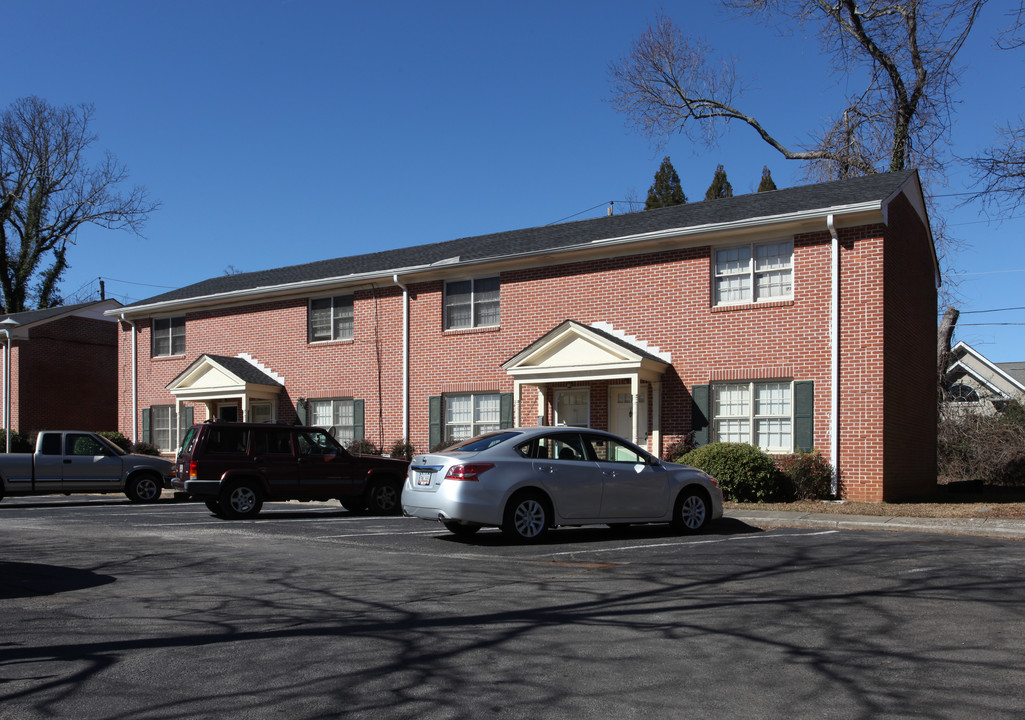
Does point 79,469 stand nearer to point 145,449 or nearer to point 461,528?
point 145,449

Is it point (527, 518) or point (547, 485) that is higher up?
point (547, 485)

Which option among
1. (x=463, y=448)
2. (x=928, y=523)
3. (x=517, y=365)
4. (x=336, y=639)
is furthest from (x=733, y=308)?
(x=336, y=639)

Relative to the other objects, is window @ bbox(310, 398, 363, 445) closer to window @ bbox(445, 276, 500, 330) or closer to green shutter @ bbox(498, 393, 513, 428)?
window @ bbox(445, 276, 500, 330)

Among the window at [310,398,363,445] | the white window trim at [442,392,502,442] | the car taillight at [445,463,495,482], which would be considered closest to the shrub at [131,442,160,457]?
the window at [310,398,363,445]

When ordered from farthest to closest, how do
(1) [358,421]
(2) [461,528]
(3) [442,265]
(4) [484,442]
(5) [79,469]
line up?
(1) [358,421] < (3) [442,265] < (5) [79,469] < (2) [461,528] < (4) [484,442]

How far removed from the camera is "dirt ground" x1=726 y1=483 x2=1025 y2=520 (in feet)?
51.9

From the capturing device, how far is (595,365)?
2045 centimetres

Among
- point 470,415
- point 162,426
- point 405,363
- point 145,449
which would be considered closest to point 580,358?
point 470,415

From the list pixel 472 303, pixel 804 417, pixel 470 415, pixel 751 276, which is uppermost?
pixel 751 276

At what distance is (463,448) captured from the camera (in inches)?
479

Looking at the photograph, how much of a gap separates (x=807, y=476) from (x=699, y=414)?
111 inches

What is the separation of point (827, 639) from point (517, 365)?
15.4 meters

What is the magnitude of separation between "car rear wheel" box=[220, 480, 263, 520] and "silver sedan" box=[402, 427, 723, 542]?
4579 millimetres

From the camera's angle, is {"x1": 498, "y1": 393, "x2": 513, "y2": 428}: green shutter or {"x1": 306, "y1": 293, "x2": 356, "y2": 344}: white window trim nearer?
{"x1": 498, "y1": 393, "x2": 513, "y2": 428}: green shutter
